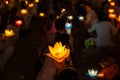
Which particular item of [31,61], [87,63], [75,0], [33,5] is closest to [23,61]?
[31,61]

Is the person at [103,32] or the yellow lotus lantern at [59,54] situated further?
the person at [103,32]

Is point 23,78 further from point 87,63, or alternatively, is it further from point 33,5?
point 33,5

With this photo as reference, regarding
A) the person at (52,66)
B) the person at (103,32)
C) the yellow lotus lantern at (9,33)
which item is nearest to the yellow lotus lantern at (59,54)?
the person at (52,66)

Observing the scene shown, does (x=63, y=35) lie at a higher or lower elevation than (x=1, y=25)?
higher

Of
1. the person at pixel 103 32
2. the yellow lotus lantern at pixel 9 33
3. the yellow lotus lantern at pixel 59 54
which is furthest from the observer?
the person at pixel 103 32

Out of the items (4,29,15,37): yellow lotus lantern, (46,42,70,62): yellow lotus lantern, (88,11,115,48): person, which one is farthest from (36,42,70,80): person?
(88,11,115,48): person

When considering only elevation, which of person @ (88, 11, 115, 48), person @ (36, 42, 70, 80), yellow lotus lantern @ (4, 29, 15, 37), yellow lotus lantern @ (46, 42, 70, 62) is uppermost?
yellow lotus lantern @ (46, 42, 70, 62)

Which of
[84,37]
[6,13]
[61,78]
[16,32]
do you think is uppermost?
[61,78]

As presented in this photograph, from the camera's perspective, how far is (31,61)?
8500 mm

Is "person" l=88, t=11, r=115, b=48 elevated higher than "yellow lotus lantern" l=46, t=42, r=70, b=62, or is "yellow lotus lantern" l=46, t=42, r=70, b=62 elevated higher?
"yellow lotus lantern" l=46, t=42, r=70, b=62

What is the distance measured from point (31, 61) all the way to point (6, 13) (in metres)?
1.52

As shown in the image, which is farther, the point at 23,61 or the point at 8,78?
the point at 23,61

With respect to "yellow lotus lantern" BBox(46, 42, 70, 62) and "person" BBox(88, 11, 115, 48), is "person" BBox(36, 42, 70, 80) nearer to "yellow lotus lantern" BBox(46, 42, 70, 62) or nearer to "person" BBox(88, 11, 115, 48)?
"yellow lotus lantern" BBox(46, 42, 70, 62)

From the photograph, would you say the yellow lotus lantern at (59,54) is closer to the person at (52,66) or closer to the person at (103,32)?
the person at (52,66)
